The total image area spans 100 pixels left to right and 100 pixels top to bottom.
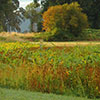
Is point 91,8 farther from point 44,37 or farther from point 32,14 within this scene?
point 32,14

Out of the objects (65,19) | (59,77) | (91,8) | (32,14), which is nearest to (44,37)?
(65,19)

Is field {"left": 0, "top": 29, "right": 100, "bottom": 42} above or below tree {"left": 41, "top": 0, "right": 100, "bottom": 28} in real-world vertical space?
below

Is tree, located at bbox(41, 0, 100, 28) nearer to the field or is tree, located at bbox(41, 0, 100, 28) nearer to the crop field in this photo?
the field

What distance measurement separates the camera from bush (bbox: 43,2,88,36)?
86.4 feet

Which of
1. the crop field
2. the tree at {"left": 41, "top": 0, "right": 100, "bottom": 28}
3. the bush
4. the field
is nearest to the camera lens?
the crop field

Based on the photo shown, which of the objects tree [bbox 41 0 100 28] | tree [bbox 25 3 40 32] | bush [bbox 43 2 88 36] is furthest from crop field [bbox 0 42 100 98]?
tree [bbox 25 3 40 32]

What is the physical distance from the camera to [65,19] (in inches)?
1062

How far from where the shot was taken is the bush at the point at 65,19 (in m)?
26.3

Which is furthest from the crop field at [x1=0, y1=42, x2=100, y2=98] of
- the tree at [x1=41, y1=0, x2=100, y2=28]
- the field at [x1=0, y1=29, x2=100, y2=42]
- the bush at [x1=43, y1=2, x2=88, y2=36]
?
the tree at [x1=41, y1=0, x2=100, y2=28]

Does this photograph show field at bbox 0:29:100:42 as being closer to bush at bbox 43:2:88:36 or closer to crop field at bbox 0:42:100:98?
bush at bbox 43:2:88:36

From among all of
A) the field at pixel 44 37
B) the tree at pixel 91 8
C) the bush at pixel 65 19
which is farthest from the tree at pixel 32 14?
the bush at pixel 65 19

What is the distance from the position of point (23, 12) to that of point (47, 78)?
48.8m

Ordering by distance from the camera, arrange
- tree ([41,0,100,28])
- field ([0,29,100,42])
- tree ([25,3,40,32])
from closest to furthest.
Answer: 1. field ([0,29,100,42])
2. tree ([41,0,100,28])
3. tree ([25,3,40,32])

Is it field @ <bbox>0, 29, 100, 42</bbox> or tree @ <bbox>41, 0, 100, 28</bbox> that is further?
tree @ <bbox>41, 0, 100, 28</bbox>
